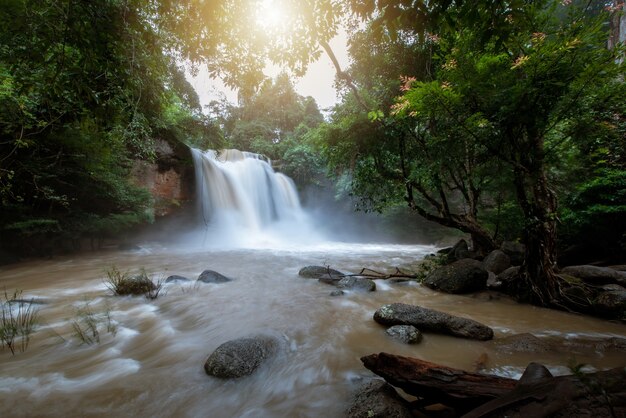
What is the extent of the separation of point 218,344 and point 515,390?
112 inches

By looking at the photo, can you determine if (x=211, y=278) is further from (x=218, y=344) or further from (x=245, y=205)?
(x=245, y=205)

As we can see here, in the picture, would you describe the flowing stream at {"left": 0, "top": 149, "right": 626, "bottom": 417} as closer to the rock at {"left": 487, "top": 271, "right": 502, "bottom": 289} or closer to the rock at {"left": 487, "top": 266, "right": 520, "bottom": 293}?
the rock at {"left": 487, "top": 266, "right": 520, "bottom": 293}

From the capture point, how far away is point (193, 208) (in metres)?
16.3

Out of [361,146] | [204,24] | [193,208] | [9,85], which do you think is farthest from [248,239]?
[204,24]

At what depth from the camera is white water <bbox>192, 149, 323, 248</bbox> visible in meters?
16.5

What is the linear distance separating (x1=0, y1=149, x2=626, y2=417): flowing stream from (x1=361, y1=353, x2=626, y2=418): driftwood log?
5.4 inches

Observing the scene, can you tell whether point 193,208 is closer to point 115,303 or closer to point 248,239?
point 248,239

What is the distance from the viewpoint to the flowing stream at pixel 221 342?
216cm

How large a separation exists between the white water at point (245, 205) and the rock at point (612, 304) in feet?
45.0

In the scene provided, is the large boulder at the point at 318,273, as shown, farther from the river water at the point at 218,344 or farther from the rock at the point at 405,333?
the rock at the point at 405,333

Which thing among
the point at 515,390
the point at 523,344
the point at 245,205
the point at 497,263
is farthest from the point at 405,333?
the point at 245,205

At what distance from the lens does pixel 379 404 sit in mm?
1811

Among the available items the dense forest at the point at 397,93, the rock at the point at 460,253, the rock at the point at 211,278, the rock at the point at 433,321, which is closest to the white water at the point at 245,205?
the dense forest at the point at 397,93

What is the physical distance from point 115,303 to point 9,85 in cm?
431
